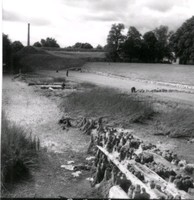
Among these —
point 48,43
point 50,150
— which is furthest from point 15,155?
point 48,43

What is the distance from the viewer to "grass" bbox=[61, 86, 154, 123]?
14570 millimetres

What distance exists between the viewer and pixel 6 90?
2609cm

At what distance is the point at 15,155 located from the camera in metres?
9.10

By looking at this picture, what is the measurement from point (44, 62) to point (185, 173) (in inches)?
1756

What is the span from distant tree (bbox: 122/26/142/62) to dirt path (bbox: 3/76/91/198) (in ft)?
25.1

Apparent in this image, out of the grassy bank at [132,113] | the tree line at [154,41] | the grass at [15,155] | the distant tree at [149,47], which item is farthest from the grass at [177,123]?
the distant tree at [149,47]

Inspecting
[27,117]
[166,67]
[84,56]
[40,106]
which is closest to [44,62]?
[84,56]

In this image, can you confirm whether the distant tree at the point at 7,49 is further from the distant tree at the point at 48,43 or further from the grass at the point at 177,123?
the distant tree at the point at 48,43

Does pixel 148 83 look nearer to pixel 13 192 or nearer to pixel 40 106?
pixel 40 106

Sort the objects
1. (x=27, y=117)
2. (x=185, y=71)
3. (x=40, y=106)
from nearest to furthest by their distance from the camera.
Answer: (x=27, y=117)
(x=40, y=106)
(x=185, y=71)

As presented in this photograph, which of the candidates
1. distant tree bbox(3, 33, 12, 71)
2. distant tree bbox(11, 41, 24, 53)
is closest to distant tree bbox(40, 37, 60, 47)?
distant tree bbox(11, 41, 24, 53)

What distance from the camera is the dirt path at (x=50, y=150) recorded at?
331 inches

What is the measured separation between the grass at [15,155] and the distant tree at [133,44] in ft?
44.3

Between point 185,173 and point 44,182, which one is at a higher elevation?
point 185,173
